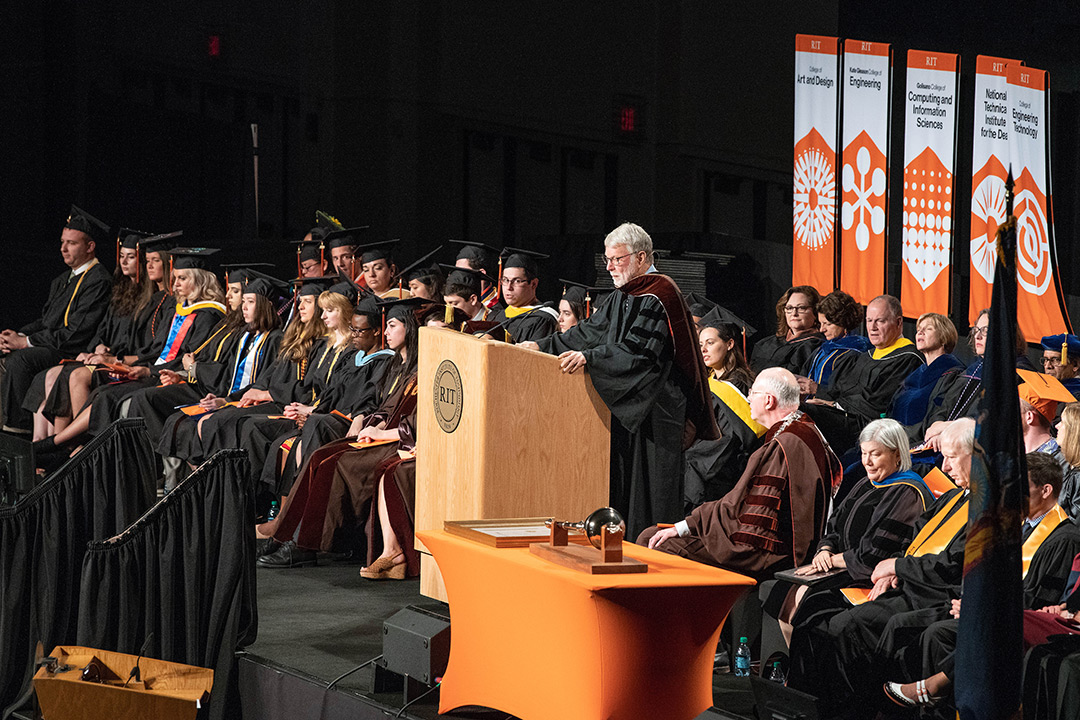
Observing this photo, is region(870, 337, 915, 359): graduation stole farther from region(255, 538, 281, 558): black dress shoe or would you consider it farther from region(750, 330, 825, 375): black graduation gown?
region(255, 538, 281, 558): black dress shoe

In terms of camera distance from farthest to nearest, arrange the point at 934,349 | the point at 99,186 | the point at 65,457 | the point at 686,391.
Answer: the point at 99,186, the point at 65,457, the point at 934,349, the point at 686,391

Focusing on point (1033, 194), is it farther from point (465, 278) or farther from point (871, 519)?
point (871, 519)

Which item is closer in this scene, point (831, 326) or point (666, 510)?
point (666, 510)

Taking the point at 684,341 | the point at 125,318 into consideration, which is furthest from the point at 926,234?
the point at 125,318

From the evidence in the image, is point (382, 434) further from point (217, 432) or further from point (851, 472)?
point (851, 472)

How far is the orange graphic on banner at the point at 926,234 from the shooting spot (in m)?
8.10

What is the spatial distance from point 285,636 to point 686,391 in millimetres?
1739

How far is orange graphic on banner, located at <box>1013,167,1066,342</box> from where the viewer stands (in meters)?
7.61

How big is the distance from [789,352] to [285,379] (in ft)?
9.03

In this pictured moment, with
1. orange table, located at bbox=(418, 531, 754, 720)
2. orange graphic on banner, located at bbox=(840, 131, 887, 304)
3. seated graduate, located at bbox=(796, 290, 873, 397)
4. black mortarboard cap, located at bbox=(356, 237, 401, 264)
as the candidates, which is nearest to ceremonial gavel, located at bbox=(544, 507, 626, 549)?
orange table, located at bbox=(418, 531, 754, 720)

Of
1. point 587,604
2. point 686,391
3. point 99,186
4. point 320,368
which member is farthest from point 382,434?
point 99,186

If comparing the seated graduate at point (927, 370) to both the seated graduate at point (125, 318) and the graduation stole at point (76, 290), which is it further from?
the graduation stole at point (76, 290)

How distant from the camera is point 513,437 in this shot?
4.52 meters

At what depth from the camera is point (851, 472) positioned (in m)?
5.50
